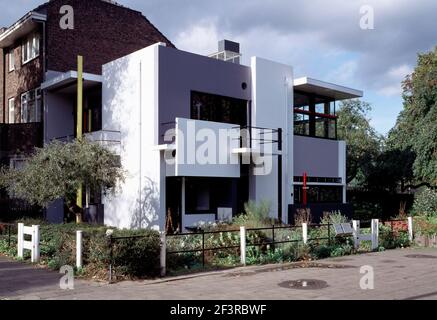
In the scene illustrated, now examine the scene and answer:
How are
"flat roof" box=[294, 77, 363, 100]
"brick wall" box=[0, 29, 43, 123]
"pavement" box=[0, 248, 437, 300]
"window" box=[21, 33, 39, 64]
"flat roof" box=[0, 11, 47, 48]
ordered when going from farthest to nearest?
"window" box=[21, 33, 39, 64]
"brick wall" box=[0, 29, 43, 123]
"flat roof" box=[294, 77, 363, 100]
"flat roof" box=[0, 11, 47, 48]
"pavement" box=[0, 248, 437, 300]

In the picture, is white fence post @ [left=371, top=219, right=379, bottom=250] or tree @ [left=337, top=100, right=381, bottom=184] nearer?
white fence post @ [left=371, top=219, right=379, bottom=250]

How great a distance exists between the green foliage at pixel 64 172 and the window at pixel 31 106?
8279 mm

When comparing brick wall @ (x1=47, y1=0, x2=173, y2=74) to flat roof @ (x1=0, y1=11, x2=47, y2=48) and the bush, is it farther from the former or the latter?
the bush

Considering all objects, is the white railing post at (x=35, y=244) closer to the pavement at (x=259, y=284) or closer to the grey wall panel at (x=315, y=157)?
the pavement at (x=259, y=284)

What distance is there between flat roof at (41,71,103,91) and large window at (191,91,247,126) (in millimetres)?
4707

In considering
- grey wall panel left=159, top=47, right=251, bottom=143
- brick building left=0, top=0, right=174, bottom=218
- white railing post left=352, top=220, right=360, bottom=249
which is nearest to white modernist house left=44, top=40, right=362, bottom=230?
grey wall panel left=159, top=47, right=251, bottom=143

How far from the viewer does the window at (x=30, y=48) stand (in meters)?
24.3

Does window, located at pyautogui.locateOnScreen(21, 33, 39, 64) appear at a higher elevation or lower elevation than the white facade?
higher

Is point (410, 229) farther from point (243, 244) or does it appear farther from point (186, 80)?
point (186, 80)

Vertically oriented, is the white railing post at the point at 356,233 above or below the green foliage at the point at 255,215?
below

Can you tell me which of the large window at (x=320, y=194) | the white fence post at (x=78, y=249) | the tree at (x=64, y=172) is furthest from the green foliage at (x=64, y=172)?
the large window at (x=320, y=194)

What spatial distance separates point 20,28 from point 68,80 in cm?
510

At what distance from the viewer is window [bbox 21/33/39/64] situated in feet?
79.6
